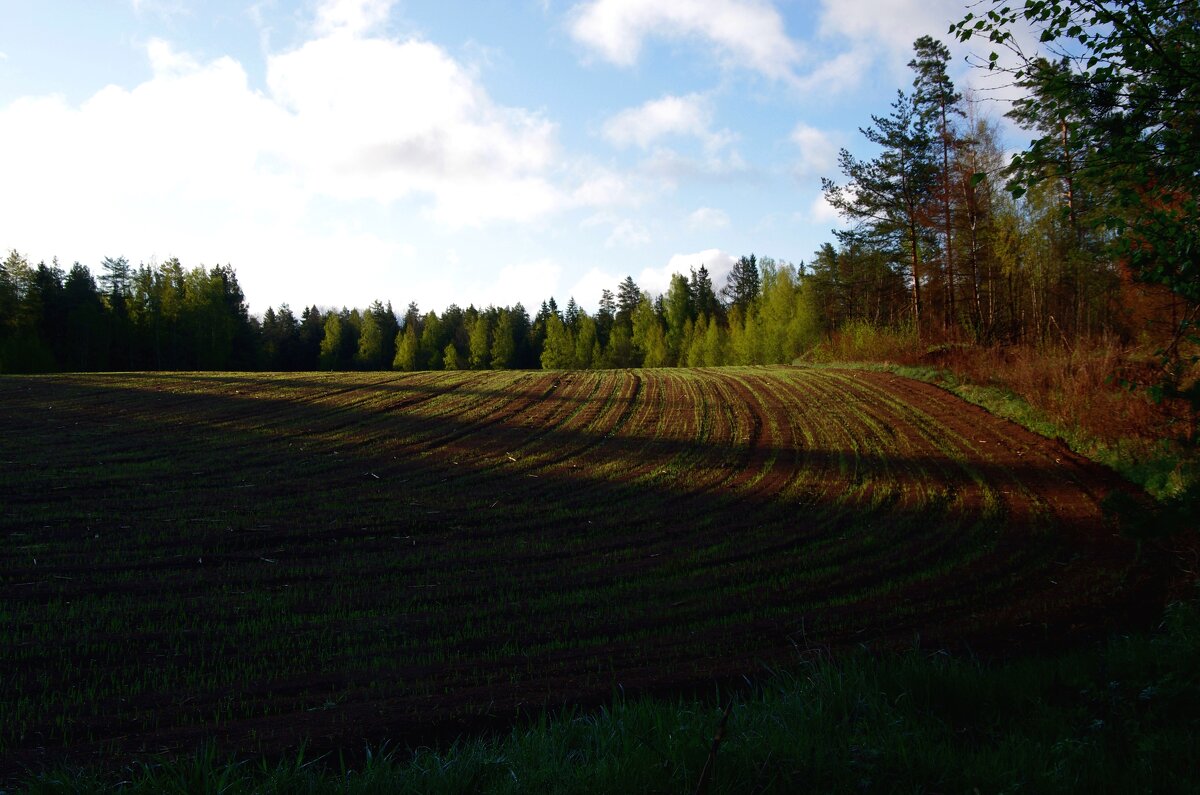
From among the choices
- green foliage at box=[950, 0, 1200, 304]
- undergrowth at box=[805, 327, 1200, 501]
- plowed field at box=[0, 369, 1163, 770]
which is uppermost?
green foliage at box=[950, 0, 1200, 304]

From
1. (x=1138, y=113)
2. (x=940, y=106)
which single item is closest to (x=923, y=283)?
(x=940, y=106)

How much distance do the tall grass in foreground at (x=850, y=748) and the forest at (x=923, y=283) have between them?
132 inches

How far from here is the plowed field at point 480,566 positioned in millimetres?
5777

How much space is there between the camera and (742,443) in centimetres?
1816

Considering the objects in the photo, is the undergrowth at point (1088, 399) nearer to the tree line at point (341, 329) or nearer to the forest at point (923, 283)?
the forest at point (923, 283)

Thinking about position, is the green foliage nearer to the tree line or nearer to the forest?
the forest

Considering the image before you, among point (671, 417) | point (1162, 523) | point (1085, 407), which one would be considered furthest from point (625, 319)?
point (1162, 523)

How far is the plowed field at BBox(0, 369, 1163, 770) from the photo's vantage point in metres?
5.78

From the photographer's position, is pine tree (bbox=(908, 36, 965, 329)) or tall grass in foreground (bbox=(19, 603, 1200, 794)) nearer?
tall grass in foreground (bbox=(19, 603, 1200, 794))

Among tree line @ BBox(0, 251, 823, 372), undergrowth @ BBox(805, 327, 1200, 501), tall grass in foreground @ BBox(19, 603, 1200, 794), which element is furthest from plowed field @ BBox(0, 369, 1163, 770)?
tree line @ BBox(0, 251, 823, 372)

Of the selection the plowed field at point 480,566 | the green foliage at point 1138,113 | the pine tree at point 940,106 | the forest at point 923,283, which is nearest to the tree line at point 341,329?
the forest at point 923,283

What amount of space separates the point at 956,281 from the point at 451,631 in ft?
111

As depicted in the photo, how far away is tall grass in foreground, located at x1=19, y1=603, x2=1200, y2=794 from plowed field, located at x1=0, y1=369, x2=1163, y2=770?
4.16ft

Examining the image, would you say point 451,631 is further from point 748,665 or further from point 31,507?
point 31,507
